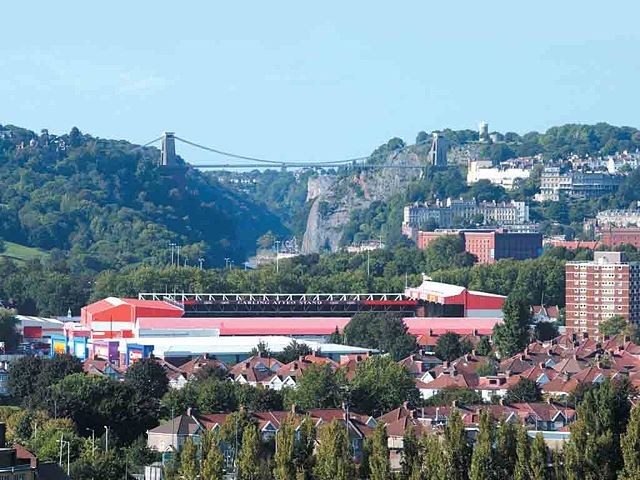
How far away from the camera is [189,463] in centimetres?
4266

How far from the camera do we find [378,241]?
172750 millimetres

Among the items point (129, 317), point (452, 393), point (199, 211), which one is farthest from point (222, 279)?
point (199, 211)

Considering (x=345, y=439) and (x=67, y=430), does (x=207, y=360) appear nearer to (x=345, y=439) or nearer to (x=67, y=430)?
(x=67, y=430)

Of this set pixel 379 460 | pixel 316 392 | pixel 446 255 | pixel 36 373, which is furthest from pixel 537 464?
pixel 446 255

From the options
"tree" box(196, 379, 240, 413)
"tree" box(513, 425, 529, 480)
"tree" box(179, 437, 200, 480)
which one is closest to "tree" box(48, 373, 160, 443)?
"tree" box(196, 379, 240, 413)

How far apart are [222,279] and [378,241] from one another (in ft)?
204

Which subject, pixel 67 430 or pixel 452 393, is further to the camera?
pixel 452 393

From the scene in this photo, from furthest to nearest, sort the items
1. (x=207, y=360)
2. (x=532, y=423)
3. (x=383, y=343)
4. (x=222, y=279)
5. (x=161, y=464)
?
1. (x=222, y=279)
2. (x=383, y=343)
3. (x=207, y=360)
4. (x=532, y=423)
5. (x=161, y=464)

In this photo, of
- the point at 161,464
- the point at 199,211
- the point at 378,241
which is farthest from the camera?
the point at 199,211

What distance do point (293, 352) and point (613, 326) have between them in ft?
67.0

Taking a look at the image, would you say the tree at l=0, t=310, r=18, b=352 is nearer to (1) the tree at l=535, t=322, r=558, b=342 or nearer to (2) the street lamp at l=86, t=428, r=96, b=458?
(1) the tree at l=535, t=322, r=558, b=342

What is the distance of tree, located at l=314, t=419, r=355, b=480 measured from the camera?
42750mm

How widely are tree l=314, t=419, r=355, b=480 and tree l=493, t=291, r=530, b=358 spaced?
113 feet

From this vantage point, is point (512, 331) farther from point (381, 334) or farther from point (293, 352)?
point (293, 352)
